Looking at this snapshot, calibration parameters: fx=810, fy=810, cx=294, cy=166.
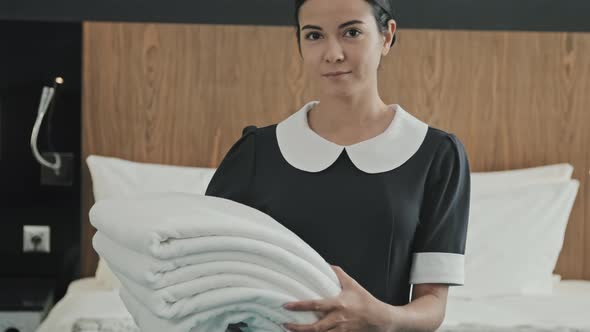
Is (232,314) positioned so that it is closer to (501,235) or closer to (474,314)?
(474,314)

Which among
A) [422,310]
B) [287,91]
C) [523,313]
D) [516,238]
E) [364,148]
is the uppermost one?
[287,91]

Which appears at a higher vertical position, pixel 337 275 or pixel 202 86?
pixel 202 86

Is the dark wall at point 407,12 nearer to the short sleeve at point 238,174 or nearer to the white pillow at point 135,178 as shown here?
the white pillow at point 135,178

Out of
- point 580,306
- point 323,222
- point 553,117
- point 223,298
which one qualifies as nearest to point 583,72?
point 553,117

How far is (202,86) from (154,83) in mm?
201

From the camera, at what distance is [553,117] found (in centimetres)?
347

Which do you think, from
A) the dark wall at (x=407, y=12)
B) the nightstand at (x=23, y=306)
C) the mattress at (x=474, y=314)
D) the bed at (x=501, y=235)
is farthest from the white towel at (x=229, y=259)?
the dark wall at (x=407, y=12)

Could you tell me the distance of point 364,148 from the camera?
1.34 m

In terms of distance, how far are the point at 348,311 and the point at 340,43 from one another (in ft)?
1.41

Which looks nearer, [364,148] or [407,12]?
[364,148]

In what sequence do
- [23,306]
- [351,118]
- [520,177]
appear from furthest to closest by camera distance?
[520,177] → [23,306] → [351,118]

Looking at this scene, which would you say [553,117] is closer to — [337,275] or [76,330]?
[76,330]

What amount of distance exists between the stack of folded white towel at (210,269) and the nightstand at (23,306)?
189 cm

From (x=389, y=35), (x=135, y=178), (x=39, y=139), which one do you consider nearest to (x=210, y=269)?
(x=389, y=35)
